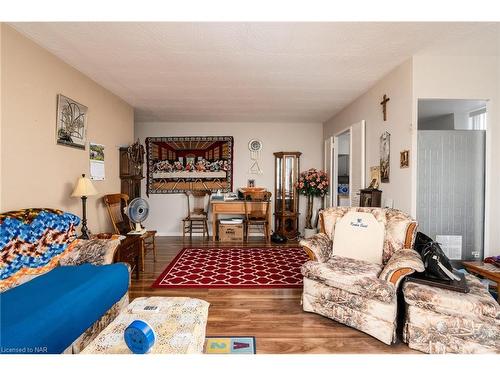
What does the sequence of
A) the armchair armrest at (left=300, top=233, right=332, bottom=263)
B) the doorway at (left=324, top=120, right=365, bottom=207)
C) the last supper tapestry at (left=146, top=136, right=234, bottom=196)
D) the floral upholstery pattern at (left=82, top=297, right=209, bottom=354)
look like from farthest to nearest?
the last supper tapestry at (left=146, top=136, right=234, bottom=196)
the doorway at (left=324, top=120, right=365, bottom=207)
the armchair armrest at (left=300, top=233, right=332, bottom=263)
the floral upholstery pattern at (left=82, top=297, right=209, bottom=354)

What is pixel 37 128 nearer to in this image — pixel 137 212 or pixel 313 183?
pixel 137 212

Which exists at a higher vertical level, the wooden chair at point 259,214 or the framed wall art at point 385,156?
the framed wall art at point 385,156

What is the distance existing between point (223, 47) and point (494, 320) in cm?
294

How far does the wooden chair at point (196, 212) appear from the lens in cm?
555

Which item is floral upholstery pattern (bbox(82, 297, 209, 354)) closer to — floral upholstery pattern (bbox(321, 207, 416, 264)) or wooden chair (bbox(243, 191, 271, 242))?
floral upholstery pattern (bbox(321, 207, 416, 264))

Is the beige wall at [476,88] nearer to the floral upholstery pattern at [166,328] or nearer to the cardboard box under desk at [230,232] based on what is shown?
the floral upholstery pattern at [166,328]

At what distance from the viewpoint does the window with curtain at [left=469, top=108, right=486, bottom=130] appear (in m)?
4.47

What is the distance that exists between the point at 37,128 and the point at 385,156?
12.2 feet

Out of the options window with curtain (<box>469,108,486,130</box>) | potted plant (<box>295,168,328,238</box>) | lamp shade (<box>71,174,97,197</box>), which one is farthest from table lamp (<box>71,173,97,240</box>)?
window with curtain (<box>469,108,486,130</box>)

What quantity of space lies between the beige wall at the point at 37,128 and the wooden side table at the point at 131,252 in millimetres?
614

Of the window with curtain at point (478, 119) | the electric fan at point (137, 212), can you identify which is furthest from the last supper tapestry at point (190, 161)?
the window with curtain at point (478, 119)

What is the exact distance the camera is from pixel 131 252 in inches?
130

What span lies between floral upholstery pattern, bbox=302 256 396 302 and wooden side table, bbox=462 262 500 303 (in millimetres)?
976
